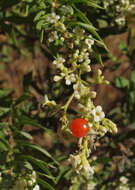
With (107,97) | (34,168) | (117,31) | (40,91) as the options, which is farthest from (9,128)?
(107,97)

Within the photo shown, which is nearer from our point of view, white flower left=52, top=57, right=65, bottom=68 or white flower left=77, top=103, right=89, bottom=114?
white flower left=77, top=103, right=89, bottom=114

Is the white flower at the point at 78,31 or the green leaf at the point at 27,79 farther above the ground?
the green leaf at the point at 27,79

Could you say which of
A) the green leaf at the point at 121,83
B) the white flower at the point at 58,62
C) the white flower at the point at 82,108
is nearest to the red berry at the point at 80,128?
the white flower at the point at 82,108

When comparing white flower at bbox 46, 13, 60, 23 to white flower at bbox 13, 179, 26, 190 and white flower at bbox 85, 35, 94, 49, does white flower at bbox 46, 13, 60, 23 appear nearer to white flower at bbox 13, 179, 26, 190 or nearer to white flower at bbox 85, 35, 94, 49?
white flower at bbox 85, 35, 94, 49

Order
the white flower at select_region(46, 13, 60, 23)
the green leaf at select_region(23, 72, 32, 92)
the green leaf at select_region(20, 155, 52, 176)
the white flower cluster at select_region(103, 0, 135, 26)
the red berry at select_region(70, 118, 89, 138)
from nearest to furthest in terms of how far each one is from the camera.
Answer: the red berry at select_region(70, 118, 89, 138)
the white flower at select_region(46, 13, 60, 23)
the green leaf at select_region(20, 155, 52, 176)
the white flower cluster at select_region(103, 0, 135, 26)
the green leaf at select_region(23, 72, 32, 92)

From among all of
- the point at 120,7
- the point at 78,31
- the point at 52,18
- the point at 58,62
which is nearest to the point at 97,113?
the point at 58,62

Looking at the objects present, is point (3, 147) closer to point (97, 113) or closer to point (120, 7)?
point (97, 113)

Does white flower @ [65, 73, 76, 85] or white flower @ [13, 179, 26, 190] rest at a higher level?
white flower @ [65, 73, 76, 85]

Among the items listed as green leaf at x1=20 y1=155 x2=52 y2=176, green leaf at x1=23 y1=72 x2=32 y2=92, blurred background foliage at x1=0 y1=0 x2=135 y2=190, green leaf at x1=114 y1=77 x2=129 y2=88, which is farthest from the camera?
green leaf at x1=114 y1=77 x2=129 y2=88

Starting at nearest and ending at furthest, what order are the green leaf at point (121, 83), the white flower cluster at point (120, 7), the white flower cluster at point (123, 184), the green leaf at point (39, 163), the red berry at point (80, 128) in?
1. the red berry at point (80, 128)
2. the green leaf at point (39, 163)
3. the white flower cluster at point (120, 7)
4. the white flower cluster at point (123, 184)
5. the green leaf at point (121, 83)

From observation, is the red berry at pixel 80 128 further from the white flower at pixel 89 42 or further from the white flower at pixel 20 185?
the white flower at pixel 20 185

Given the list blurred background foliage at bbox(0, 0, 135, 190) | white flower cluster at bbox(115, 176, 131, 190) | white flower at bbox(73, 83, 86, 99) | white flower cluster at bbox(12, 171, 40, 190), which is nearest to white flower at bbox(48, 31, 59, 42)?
blurred background foliage at bbox(0, 0, 135, 190)
